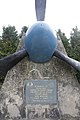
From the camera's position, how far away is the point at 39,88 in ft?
29.7

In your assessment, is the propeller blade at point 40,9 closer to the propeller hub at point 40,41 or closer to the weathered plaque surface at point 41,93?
the propeller hub at point 40,41

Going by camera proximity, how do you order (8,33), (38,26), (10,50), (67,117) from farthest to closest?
1. (8,33)
2. (10,50)
3. (67,117)
4. (38,26)

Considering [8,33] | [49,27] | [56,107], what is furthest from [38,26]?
[8,33]

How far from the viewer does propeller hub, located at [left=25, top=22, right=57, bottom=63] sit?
27.3ft

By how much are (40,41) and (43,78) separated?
138 cm

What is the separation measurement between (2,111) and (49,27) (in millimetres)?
2838

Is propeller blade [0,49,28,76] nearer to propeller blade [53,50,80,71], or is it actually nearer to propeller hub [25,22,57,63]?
propeller hub [25,22,57,63]

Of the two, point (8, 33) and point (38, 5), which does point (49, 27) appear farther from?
point (8, 33)

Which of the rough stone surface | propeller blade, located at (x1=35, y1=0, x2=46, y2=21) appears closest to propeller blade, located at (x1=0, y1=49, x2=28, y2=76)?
the rough stone surface

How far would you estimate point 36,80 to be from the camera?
914 cm

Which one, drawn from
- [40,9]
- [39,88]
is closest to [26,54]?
[39,88]

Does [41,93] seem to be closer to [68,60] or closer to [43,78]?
[43,78]

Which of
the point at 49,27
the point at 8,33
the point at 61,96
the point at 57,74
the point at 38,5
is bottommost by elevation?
the point at 8,33

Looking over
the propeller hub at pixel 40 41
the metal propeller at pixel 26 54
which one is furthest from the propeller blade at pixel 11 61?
the propeller hub at pixel 40 41
